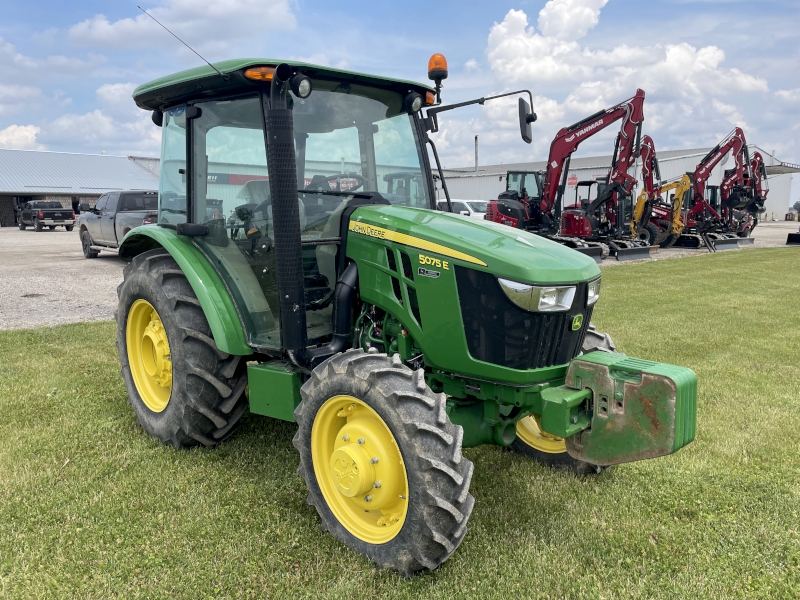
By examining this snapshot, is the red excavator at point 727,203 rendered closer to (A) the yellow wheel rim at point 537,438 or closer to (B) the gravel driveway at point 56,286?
(B) the gravel driveway at point 56,286

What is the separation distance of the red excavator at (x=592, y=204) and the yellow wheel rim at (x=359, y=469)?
49.5 ft

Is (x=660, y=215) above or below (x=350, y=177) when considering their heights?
above

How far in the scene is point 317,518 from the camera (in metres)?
3.34

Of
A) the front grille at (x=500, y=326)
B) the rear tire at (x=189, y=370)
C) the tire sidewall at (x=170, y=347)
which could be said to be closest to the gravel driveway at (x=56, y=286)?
the tire sidewall at (x=170, y=347)

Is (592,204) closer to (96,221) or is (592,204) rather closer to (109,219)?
(109,219)

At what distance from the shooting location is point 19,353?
6496 millimetres

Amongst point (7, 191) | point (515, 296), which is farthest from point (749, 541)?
point (7, 191)

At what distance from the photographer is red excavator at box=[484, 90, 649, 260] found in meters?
17.4

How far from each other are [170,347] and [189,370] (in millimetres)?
244

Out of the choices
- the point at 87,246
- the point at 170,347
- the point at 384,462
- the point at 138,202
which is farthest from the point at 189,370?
the point at 87,246

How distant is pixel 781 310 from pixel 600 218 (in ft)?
31.3

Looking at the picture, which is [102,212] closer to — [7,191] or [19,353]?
[19,353]

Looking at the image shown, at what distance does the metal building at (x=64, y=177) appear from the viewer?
1490 inches

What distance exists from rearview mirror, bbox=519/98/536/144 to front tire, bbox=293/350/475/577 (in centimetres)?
181
